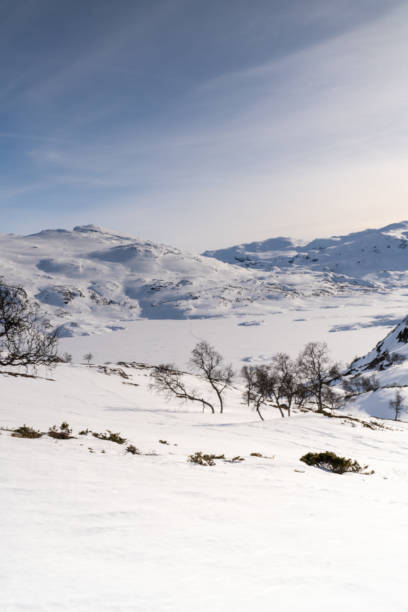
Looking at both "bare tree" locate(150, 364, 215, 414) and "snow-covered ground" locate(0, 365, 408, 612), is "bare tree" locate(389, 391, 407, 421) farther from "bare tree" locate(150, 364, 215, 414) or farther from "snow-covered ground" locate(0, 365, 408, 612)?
"snow-covered ground" locate(0, 365, 408, 612)

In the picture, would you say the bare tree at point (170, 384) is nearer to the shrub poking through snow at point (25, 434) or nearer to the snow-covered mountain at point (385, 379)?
the shrub poking through snow at point (25, 434)

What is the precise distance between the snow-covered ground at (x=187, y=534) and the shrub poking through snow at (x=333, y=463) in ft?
4.47

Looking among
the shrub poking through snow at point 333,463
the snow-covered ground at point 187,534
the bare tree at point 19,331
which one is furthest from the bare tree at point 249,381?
the snow-covered ground at point 187,534

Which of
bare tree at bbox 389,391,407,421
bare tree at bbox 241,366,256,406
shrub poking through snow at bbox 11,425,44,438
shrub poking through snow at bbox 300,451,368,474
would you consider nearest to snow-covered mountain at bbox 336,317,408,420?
bare tree at bbox 389,391,407,421

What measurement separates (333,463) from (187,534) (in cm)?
1028

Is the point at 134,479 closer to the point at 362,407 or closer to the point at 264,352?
the point at 362,407

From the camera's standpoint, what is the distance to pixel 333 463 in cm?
1350

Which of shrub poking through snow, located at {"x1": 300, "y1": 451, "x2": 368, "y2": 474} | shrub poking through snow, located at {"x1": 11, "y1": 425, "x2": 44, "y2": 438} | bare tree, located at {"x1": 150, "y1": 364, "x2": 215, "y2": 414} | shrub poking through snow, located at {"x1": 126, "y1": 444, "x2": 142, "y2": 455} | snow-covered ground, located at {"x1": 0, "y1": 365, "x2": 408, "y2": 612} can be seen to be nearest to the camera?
snow-covered ground, located at {"x1": 0, "y1": 365, "x2": 408, "y2": 612}

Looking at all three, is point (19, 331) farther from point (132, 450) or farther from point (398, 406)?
point (398, 406)

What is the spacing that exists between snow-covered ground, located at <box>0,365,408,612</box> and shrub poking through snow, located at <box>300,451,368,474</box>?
53.7 inches

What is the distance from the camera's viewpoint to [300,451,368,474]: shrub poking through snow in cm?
1328

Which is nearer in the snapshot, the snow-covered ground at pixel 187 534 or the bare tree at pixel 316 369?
the snow-covered ground at pixel 187 534

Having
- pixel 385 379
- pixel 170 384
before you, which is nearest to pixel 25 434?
pixel 170 384

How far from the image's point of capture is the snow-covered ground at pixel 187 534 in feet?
12.0
